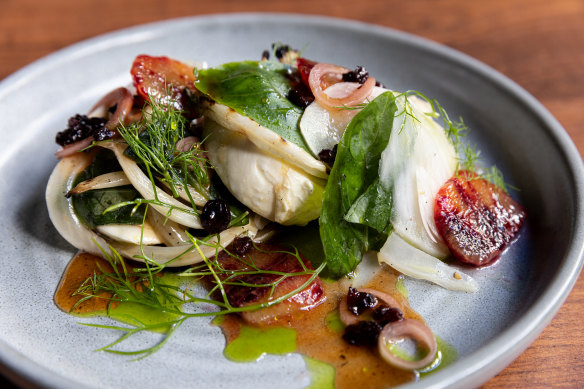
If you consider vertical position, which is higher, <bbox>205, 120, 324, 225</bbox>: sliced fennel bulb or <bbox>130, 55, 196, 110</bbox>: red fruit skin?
<bbox>130, 55, 196, 110</bbox>: red fruit skin

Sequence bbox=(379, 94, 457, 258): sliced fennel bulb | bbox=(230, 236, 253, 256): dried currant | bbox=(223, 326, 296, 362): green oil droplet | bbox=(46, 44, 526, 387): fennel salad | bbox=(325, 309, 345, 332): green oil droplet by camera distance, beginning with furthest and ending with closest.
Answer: bbox=(230, 236, 253, 256): dried currant, bbox=(379, 94, 457, 258): sliced fennel bulb, bbox=(46, 44, 526, 387): fennel salad, bbox=(325, 309, 345, 332): green oil droplet, bbox=(223, 326, 296, 362): green oil droplet

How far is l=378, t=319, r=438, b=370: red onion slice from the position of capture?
9.96 feet

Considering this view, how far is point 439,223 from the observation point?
3.67 meters

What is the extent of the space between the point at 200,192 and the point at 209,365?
1120 mm

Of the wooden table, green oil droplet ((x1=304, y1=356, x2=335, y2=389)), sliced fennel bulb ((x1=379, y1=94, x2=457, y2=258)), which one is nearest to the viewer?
green oil droplet ((x1=304, y1=356, x2=335, y2=389))

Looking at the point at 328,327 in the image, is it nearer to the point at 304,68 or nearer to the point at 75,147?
the point at 304,68

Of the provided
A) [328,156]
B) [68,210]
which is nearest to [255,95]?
[328,156]

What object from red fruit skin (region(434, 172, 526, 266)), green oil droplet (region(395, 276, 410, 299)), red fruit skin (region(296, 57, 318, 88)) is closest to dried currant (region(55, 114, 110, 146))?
red fruit skin (region(296, 57, 318, 88))

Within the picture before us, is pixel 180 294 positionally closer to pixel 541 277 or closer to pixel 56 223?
pixel 56 223

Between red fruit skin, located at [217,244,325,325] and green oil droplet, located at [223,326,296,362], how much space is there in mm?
69

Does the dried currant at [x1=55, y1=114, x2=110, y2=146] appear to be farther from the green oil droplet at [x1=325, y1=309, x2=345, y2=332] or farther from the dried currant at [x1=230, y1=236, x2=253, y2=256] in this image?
the green oil droplet at [x1=325, y1=309, x2=345, y2=332]

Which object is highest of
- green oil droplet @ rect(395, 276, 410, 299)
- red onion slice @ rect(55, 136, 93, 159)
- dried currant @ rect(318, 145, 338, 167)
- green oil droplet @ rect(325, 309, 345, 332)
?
red onion slice @ rect(55, 136, 93, 159)

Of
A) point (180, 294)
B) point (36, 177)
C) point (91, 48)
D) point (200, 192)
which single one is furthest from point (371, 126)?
point (91, 48)

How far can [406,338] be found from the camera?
322cm
